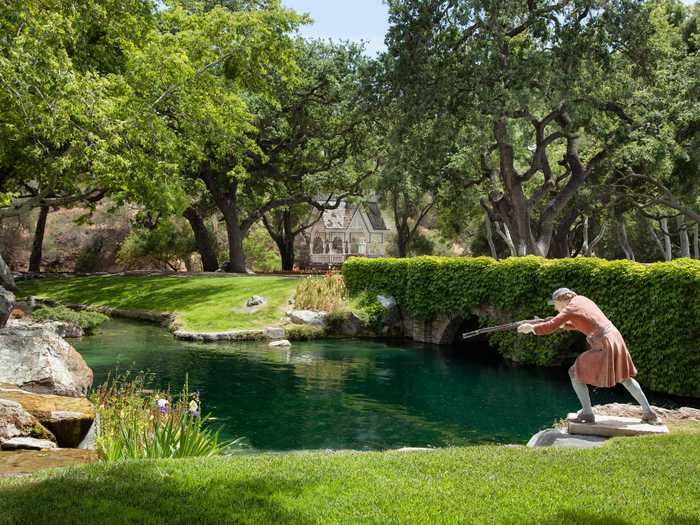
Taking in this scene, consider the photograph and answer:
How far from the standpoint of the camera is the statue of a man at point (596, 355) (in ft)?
30.7

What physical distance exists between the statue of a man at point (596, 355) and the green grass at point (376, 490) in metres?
1.52

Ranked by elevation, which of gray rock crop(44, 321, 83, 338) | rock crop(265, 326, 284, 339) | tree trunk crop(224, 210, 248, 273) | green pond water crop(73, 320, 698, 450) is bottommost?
green pond water crop(73, 320, 698, 450)

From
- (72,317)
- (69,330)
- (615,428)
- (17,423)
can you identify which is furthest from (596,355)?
(72,317)

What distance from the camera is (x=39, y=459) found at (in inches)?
310

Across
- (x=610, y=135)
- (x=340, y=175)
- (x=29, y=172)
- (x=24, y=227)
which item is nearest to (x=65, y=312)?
(x=29, y=172)

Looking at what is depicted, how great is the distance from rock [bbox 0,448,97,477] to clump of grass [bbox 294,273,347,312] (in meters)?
20.3

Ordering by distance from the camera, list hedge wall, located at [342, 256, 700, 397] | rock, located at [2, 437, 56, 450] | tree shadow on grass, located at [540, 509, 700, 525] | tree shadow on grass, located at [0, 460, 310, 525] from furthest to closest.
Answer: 1. hedge wall, located at [342, 256, 700, 397]
2. rock, located at [2, 437, 56, 450]
3. tree shadow on grass, located at [540, 509, 700, 525]
4. tree shadow on grass, located at [0, 460, 310, 525]

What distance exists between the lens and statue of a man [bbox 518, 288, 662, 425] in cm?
936

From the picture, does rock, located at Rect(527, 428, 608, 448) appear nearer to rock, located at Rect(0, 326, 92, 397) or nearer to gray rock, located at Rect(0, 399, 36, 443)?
gray rock, located at Rect(0, 399, 36, 443)

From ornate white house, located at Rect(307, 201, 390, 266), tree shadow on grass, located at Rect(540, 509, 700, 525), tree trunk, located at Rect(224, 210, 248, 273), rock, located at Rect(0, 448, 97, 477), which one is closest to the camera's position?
tree shadow on grass, located at Rect(540, 509, 700, 525)

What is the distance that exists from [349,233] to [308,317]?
164ft

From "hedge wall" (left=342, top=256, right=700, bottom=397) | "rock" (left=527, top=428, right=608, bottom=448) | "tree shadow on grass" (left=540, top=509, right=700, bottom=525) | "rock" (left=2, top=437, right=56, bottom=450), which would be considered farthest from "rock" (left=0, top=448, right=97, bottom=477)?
"hedge wall" (left=342, top=256, right=700, bottom=397)

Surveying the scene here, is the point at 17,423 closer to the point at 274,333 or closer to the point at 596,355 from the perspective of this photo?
the point at 596,355

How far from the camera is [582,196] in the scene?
32.9 m
